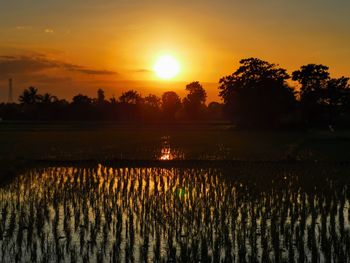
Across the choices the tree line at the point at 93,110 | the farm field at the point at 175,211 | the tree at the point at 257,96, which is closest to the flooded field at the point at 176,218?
the farm field at the point at 175,211

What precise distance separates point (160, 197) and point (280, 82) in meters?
39.6

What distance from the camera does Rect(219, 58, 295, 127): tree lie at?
4706 cm

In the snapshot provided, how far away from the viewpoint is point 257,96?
157ft

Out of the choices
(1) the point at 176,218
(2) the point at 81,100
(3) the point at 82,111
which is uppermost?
(2) the point at 81,100

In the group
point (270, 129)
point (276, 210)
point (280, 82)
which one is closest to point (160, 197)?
point (276, 210)

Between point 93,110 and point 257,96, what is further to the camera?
point 93,110

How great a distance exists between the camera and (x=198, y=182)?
48.0 ft

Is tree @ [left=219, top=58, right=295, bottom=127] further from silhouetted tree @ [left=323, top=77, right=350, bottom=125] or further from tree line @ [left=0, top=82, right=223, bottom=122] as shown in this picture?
tree line @ [left=0, top=82, right=223, bottom=122]

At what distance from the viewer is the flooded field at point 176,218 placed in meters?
Result: 7.31

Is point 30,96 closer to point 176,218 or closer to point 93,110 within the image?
point 93,110

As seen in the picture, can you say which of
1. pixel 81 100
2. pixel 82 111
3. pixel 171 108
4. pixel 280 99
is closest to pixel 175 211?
pixel 280 99

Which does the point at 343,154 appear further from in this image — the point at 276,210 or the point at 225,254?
the point at 225,254

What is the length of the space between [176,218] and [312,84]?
4484 centimetres

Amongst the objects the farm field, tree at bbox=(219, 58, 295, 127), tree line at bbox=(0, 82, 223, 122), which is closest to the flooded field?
the farm field
